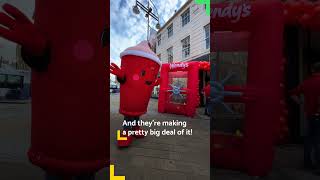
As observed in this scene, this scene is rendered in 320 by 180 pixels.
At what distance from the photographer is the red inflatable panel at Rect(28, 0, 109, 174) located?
900 mm

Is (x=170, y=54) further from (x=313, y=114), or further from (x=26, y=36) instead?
(x=313, y=114)

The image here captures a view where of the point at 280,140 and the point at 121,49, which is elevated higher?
the point at 121,49

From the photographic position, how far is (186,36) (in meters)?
1.13

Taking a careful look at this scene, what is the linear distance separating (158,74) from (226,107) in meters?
1.22

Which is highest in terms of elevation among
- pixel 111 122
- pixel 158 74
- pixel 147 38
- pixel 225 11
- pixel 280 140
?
pixel 225 11

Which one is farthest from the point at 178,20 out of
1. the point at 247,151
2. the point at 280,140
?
the point at 280,140

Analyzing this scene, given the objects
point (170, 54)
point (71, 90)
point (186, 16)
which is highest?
point (186, 16)

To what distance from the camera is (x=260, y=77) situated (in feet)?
6.23

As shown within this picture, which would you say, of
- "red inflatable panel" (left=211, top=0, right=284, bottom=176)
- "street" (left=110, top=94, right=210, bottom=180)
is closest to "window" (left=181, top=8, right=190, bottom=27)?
"street" (left=110, top=94, right=210, bottom=180)

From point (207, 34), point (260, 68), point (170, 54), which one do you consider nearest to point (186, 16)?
point (207, 34)

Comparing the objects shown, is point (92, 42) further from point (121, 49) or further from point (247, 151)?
point (247, 151)

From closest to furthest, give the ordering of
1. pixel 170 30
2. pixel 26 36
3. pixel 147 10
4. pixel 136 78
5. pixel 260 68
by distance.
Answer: pixel 26 36
pixel 147 10
pixel 170 30
pixel 136 78
pixel 260 68

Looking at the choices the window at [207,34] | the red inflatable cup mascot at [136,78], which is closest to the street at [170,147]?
the red inflatable cup mascot at [136,78]

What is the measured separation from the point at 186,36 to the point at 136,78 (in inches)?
18.8
